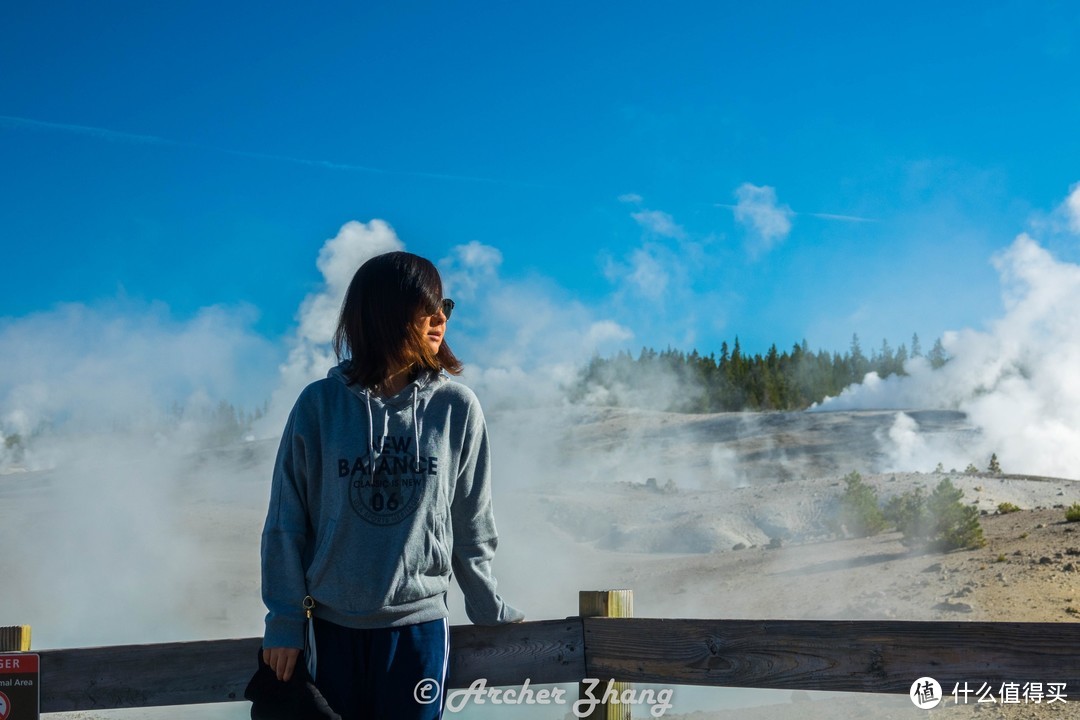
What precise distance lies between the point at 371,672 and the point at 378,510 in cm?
41

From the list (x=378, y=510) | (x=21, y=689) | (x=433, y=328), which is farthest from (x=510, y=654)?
(x=21, y=689)

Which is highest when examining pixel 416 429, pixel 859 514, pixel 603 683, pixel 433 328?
pixel 859 514

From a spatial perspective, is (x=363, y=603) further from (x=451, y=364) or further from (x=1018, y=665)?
(x=1018, y=665)

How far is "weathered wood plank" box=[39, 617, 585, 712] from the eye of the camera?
286cm

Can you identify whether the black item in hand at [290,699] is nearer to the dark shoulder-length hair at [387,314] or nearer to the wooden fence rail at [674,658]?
the wooden fence rail at [674,658]

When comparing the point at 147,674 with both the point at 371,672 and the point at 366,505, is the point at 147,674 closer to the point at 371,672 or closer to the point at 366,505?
the point at 371,672

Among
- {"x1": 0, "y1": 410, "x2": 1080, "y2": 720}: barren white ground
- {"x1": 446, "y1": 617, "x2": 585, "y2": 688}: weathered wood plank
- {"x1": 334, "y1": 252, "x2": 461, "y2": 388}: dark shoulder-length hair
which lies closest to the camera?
{"x1": 334, "y1": 252, "x2": 461, "y2": 388}: dark shoulder-length hair

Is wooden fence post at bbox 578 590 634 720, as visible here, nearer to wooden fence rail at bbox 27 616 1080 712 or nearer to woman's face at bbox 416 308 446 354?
wooden fence rail at bbox 27 616 1080 712

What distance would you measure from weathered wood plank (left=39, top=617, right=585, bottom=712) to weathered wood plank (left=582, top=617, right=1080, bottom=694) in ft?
0.46

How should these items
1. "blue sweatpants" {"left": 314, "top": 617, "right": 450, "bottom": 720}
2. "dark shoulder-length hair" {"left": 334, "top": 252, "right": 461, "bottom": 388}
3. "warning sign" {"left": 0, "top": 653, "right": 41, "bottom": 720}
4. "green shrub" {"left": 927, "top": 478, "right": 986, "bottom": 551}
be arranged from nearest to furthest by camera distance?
1. "blue sweatpants" {"left": 314, "top": 617, "right": 450, "bottom": 720}
2. "dark shoulder-length hair" {"left": 334, "top": 252, "right": 461, "bottom": 388}
3. "warning sign" {"left": 0, "top": 653, "right": 41, "bottom": 720}
4. "green shrub" {"left": 927, "top": 478, "right": 986, "bottom": 551}

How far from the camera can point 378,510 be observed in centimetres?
237

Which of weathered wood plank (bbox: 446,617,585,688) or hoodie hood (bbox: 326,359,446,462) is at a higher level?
hoodie hood (bbox: 326,359,446,462)

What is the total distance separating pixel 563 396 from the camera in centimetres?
7712

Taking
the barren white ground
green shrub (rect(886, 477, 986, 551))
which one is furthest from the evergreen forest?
green shrub (rect(886, 477, 986, 551))
